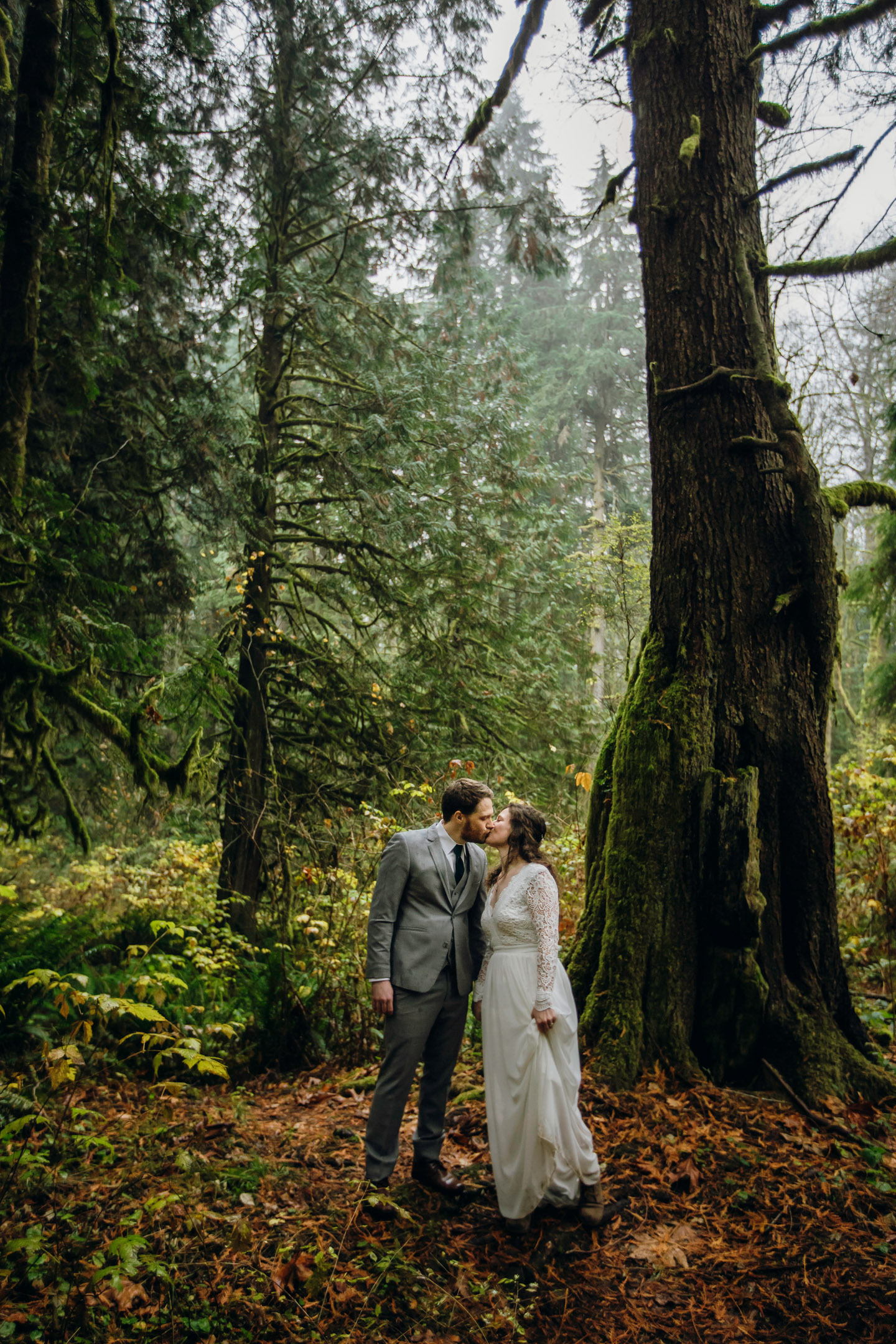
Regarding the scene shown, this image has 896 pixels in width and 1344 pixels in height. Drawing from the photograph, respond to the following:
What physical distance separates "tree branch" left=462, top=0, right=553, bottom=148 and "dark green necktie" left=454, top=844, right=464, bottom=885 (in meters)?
5.49

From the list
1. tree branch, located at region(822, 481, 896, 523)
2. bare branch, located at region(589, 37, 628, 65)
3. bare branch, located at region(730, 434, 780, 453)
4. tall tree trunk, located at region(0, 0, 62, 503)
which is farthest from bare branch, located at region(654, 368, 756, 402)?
tall tree trunk, located at region(0, 0, 62, 503)

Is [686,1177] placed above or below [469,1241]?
above

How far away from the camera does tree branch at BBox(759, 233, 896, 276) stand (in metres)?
4.52

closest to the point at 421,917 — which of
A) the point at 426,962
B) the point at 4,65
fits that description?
the point at 426,962

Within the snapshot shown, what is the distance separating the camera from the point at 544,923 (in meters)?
3.62

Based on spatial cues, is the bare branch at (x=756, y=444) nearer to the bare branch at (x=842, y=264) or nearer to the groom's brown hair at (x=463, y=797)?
the bare branch at (x=842, y=264)

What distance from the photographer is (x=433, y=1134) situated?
12.4 feet

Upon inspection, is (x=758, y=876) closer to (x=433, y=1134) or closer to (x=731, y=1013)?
(x=731, y=1013)

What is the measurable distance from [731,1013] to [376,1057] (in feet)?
8.87

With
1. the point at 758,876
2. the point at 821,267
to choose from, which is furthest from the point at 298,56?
the point at 758,876

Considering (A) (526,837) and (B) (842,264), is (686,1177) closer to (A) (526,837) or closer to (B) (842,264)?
(A) (526,837)

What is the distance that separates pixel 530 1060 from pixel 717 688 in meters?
2.30

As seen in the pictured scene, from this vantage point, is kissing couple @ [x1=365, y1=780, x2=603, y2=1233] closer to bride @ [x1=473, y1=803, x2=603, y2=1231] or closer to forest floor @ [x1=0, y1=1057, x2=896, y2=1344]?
bride @ [x1=473, y1=803, x2=603, y2=1231]

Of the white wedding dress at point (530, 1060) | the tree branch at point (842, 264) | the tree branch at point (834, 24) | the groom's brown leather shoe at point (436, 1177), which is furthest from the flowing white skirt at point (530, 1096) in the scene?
the tree branch at point (834, 24)
